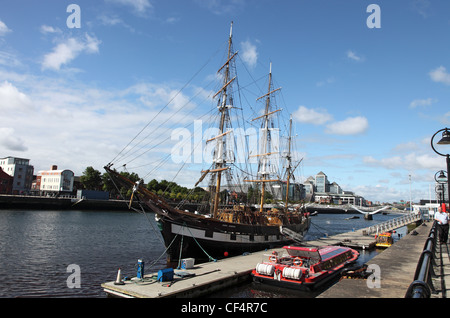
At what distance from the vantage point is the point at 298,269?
64.8ft

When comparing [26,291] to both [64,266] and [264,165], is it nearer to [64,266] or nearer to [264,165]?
[64,266]

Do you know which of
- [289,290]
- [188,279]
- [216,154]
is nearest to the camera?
[188,279]

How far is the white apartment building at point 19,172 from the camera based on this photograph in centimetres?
12612

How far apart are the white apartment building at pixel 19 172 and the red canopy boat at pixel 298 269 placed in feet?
443

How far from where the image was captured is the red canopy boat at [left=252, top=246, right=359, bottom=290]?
19.5 meters

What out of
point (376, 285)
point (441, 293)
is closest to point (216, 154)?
point (376, 285)

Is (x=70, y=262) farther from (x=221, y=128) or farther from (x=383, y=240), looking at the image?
(x=383, y=240)

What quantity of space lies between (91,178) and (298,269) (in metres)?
136

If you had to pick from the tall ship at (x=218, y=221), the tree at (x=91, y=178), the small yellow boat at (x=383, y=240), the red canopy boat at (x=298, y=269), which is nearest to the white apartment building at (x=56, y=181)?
the tree at (x=91, y=178)

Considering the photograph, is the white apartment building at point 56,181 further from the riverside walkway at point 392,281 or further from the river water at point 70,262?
the riverside walkway at point 392,281

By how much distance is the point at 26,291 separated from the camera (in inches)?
755

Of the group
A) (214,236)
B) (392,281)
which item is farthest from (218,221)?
(392,281)

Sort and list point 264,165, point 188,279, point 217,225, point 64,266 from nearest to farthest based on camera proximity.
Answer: point 188,279 < point 64,266 < point 217,225 < point 264,165
